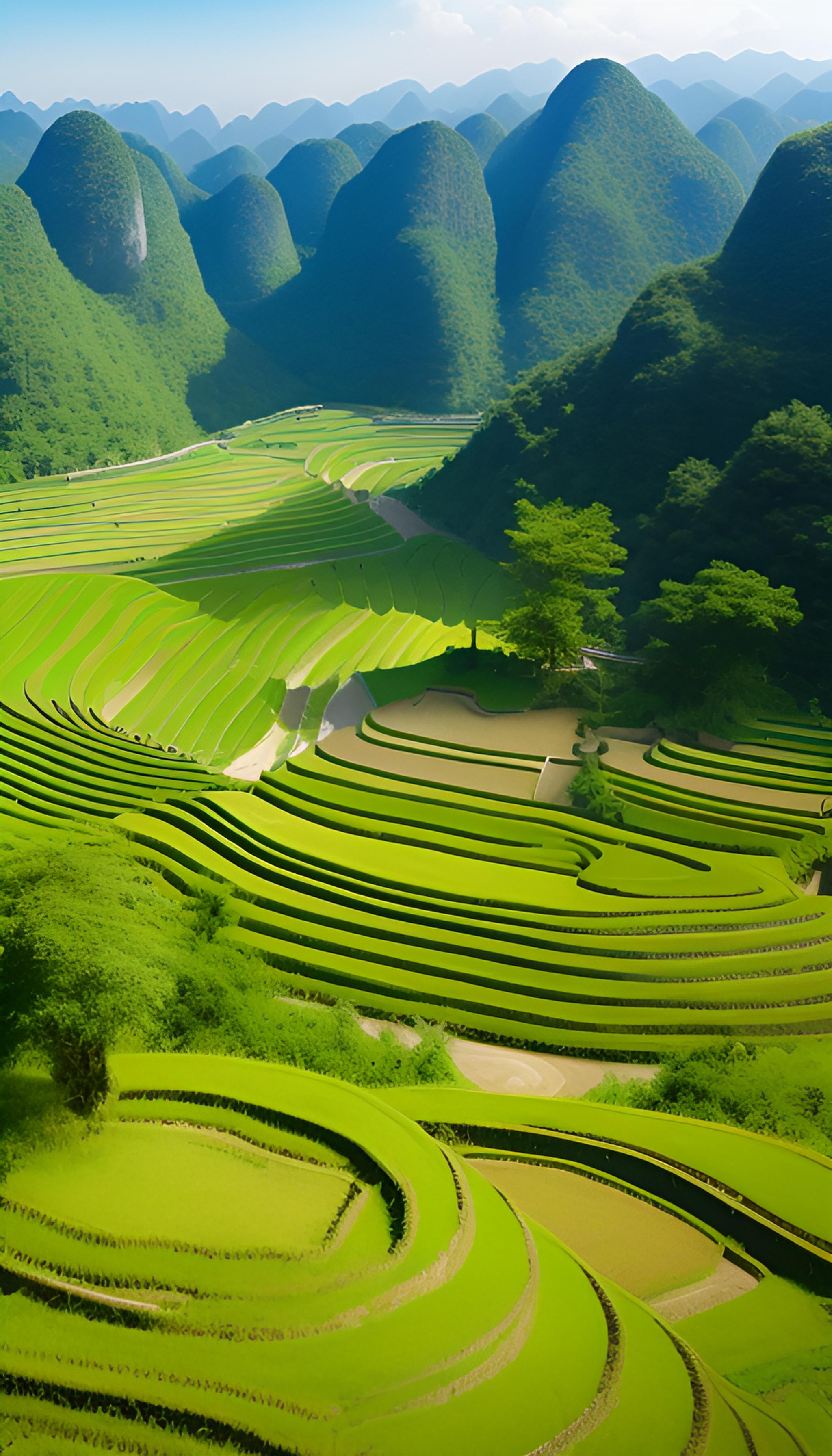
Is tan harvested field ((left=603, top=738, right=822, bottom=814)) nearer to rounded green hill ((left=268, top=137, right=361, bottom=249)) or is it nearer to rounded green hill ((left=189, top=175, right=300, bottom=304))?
rounded green hill ((left=189, top=175, right=300, bottom=304))

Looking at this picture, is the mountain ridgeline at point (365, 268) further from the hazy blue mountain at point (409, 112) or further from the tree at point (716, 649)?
the hazy blue mountain at point (409, 112)

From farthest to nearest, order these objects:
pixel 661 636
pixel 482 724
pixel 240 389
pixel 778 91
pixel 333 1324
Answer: pixel 778 91
pixel 240 389
pixel 661 636
pixel 482 724
pixel 333 1324

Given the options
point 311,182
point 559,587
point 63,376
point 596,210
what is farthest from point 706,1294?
point 311,182

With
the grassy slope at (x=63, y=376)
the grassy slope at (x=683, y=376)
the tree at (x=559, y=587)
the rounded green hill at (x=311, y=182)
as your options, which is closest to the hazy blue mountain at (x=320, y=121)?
the rounded green hill at (x=311, y=182)

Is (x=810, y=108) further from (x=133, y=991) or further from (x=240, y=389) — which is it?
(x=133, y=991)

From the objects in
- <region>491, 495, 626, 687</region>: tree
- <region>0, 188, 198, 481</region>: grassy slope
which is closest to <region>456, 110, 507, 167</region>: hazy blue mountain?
<region>0, 188, 198, 481</region>: grassy slope

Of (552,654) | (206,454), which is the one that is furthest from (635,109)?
(552,654)
